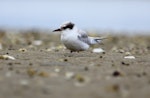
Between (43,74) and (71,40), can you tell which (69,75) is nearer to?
(43,74)

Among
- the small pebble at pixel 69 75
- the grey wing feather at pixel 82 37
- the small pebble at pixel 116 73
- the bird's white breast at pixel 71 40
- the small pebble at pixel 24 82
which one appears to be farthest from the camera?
the grey wing feather at pixel 82 37

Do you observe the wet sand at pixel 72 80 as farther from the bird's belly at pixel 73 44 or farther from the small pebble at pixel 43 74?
the bird's belly at pixel 73 44

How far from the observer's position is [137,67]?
5.77 meters

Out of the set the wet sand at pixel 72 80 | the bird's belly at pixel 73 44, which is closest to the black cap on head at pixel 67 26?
the bird's belly at pixel 73 44

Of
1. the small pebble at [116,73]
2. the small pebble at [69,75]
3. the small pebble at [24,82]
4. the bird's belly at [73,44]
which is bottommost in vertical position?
the bird's belly at [73,44]

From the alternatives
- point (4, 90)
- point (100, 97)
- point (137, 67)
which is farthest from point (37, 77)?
point (137, 67)

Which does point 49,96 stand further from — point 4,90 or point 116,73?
point 116,73

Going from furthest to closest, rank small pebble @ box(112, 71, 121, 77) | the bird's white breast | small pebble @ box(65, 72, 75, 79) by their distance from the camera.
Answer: the bird's white breast, small pebble @ box(112, 71, 121, 77), small pebble @ box(65, 72, 75, 79)

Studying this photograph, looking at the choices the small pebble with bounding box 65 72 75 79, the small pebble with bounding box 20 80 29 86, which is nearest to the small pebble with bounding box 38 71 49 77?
the small pebble with bounding box 65 72 75 79

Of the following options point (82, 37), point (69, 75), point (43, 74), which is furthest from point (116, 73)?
point (82, 37)

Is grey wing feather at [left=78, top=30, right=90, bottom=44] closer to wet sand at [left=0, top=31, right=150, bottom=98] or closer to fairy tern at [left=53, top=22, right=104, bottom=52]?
fairy tern at [left=53, top=22, right=104, bottom=52]

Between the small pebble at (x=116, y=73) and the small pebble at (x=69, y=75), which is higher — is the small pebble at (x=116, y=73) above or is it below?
below

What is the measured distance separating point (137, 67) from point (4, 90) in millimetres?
1970

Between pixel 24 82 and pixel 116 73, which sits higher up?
pixel 24 82
